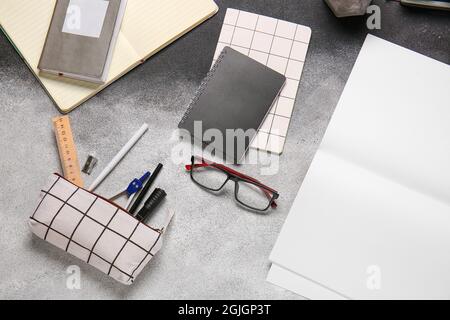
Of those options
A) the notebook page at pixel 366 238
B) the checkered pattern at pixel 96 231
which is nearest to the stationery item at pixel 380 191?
the notebook page at pixel 366 238

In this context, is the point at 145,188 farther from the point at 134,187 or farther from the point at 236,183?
the point at 236,183

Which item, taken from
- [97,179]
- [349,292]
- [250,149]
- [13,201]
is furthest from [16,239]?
[349,292]

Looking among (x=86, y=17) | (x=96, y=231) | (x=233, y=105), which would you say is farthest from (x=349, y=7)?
(x=96, y=231)

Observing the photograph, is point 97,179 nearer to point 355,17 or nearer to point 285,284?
point 285,284

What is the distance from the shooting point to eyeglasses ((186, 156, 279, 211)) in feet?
3.01

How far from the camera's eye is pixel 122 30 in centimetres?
98

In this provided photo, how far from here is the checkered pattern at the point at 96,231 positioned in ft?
2.80

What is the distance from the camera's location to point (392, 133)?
94 centimetres

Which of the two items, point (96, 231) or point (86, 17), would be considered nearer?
point (96, 231)

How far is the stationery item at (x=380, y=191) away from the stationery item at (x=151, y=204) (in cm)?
22

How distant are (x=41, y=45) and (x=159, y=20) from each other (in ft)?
0.74

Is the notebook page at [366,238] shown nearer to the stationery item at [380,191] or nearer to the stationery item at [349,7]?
the stationery item at [380,191]

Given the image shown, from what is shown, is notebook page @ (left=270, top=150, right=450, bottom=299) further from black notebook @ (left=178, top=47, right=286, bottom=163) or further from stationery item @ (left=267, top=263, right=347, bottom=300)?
black notebook @ (left=178, top=47, right=286, bottom=163)

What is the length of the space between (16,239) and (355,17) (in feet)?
2.43
